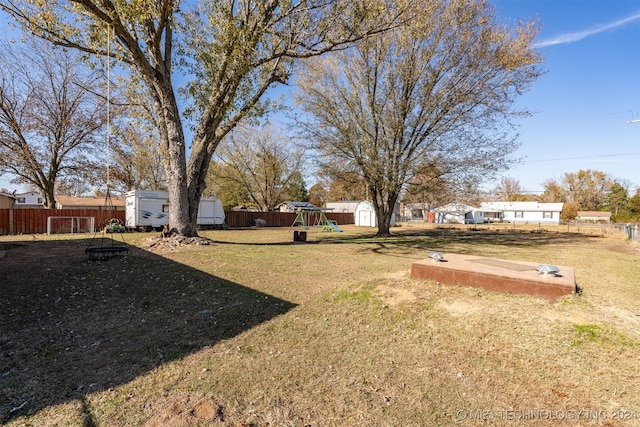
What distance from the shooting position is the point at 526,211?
53.2 m

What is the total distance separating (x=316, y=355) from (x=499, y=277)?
9.29ft

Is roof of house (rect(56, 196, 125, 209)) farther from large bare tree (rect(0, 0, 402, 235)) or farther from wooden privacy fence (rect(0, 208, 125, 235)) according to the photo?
large bare tree (rect(0, 0, 402, 235))

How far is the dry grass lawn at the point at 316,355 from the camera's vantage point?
2.48 m

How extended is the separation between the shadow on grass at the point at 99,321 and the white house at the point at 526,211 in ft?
171

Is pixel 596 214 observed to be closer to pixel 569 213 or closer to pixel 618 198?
pixel 618 198

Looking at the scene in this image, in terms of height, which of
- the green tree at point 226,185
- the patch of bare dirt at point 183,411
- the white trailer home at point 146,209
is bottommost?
the patch of bare dirt at point 183,411

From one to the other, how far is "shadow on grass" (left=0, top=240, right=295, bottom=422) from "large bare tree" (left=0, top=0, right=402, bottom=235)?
4355 mm

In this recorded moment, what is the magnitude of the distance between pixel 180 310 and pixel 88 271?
131 inches

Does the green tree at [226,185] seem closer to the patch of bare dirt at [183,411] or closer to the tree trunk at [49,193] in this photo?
the tree trunk at [49,193]

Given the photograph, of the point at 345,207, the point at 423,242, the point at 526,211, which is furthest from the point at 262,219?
the point at 526,211

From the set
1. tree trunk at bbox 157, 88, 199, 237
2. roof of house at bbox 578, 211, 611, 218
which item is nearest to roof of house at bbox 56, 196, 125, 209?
tree trunk at bbox 157, 88, 199, 237

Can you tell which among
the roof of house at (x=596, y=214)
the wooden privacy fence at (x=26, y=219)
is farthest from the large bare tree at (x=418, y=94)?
the roof of house at (x=596, y=214)

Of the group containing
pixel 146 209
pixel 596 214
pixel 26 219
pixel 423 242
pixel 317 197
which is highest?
pixel 317 197

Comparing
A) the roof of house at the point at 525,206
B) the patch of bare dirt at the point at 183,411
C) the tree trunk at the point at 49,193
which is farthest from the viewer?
the roof of house at the point at 525,206
